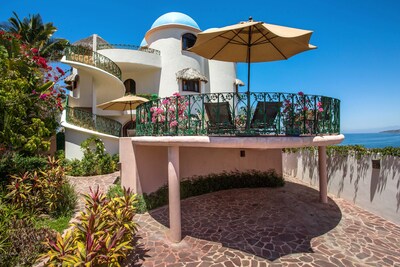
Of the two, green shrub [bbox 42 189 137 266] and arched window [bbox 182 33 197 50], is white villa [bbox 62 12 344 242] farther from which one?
green shrub [bbox 42 189 137 266]

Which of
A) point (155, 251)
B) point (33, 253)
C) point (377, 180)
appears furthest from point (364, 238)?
point (33, 253)

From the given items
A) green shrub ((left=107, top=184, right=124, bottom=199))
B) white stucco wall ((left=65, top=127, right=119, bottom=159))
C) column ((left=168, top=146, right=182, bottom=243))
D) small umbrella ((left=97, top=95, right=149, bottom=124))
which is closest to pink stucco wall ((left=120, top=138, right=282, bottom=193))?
green shrub ((left=107, top=184, right=124, bottom=199))

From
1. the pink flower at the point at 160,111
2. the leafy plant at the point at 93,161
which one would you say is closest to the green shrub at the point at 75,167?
the leafy plant at the point at 93,161

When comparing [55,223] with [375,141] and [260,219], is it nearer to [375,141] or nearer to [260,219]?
[260,219]

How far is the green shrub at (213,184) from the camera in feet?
29.2

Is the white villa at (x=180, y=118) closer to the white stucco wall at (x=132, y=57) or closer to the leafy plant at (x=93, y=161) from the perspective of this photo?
the white stucco wall at (x=132, y=57)

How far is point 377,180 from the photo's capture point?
812 centimetres

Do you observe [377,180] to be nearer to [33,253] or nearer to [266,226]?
[266,226]

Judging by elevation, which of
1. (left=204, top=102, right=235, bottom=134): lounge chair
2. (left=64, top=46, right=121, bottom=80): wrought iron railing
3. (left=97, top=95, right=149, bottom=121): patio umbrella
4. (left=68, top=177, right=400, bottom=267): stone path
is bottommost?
(left=68, top=177, right=400, bottom=267): stone path

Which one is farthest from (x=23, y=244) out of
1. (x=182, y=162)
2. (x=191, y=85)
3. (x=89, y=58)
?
(x=191, y=85)

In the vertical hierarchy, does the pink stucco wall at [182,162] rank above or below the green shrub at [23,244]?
above

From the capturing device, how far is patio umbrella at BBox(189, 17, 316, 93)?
524 cm

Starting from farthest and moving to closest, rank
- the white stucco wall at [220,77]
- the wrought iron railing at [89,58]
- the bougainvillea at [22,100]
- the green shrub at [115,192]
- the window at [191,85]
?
the white stucco wall at [220,77] → the window at [191,85] → the wrought iron railing at [89,58] → the bougainvillea at [22,100] → the green shrub at [115,192]

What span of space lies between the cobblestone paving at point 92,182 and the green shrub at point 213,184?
115 inches
